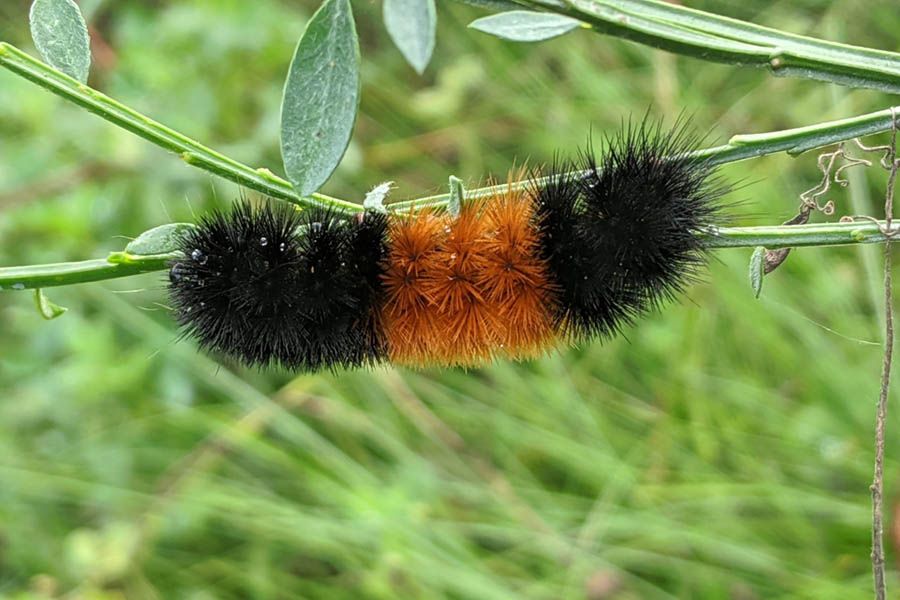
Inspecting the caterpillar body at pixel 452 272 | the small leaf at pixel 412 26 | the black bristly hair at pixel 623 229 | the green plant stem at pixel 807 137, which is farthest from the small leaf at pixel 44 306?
the green plant stem at pixel 807 137

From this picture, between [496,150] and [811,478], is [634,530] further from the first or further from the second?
[496,150]

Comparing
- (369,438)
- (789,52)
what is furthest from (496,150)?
(789,52)

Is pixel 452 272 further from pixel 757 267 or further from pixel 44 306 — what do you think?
pixel 44 306

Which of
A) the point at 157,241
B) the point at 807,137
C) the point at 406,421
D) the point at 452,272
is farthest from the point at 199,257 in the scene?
the point at 406,421

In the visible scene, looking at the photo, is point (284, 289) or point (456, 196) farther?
point (284, 289)

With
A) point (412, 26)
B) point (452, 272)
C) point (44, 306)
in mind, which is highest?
point (412, 26)

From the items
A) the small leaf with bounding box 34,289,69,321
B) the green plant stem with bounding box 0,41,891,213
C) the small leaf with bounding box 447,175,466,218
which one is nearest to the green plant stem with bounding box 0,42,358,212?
the green plant stem with bounding box 0,41,891,213
